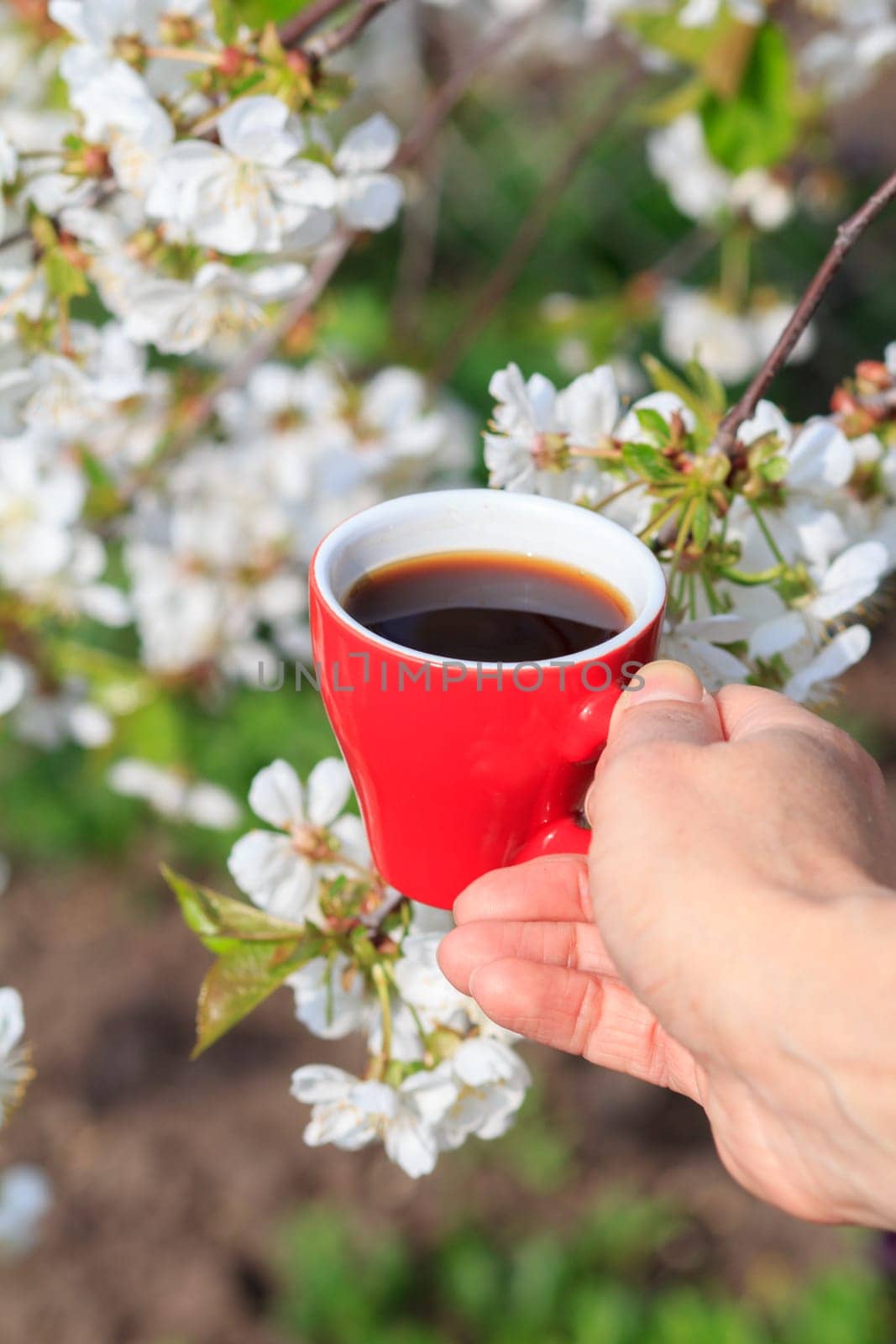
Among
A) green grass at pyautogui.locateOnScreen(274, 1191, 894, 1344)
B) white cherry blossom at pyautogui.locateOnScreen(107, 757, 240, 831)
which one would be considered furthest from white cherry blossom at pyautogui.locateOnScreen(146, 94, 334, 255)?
green grass at pyautogui.locateOnScreen(274, 1191, 894, 1344)

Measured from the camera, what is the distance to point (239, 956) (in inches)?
36.5

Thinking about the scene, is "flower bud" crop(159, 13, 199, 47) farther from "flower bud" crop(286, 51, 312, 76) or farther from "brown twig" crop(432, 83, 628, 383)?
"brown twig" crop(432, 83, 628, 383)

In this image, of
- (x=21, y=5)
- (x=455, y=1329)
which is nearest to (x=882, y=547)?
(x=21, y=5)

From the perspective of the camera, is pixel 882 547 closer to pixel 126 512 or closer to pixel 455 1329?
pixel 126 512

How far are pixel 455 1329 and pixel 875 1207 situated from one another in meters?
1.46

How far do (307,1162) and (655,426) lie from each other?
1768 millimetres

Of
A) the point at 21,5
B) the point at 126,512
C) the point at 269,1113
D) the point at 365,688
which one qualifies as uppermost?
the point at 21,5

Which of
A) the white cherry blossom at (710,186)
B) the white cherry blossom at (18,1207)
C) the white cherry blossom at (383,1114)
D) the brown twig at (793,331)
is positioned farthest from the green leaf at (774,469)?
the white cherry blossom at (18,1207)

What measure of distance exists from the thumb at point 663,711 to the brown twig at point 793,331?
19cm

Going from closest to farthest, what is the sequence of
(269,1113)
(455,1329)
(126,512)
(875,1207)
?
1. (875,1207)
2. (126,512)
3. (455,1329)
4. (269,1113)

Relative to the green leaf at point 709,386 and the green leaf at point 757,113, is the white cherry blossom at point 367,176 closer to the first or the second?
the green leaf at point 709,386

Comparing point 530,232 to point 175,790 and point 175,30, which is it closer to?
point 175,30

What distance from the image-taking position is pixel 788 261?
13.7 ft

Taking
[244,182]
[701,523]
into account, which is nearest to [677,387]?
[701,523]
